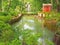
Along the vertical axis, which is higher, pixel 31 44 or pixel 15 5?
pixel 31 44

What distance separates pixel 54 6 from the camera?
41750 mm

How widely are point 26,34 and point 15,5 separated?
38.7 m

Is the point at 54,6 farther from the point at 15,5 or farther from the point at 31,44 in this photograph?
the point at 31,44

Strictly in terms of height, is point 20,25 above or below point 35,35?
below

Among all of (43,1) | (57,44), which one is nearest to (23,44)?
(57,44)

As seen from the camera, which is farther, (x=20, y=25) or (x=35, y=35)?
(x=20, y=25)

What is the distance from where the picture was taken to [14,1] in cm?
4747

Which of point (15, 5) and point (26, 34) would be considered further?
point (15, 5)

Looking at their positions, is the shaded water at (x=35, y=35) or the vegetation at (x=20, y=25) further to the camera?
the vegetation at (x=20, y=25)

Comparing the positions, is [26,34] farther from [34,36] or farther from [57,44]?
[57,44]

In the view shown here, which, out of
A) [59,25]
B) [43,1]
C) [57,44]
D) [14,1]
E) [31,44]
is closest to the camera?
[31,44]

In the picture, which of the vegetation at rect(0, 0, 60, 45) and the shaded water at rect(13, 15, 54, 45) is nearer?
the shaded water at rect(13, 15, 54, 45)

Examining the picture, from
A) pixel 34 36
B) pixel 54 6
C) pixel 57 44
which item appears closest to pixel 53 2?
pixel 54 6

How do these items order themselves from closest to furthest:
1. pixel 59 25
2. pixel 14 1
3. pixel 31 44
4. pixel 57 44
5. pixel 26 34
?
pixel 31 44, pixel 26 34, pixel 57 44, pixel 59 25, pixel 14 1
